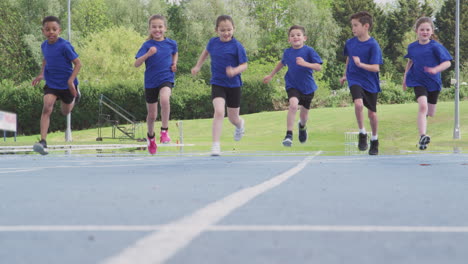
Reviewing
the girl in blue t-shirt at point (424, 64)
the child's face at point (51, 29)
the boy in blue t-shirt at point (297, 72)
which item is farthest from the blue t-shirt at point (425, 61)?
the child's face at point (51, 29)

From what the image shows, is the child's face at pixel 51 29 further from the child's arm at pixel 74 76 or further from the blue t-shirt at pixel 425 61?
the blue t-shirt at pixel 425 61

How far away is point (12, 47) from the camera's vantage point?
7094cm

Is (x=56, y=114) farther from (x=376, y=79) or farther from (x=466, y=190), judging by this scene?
(x=466, y=190)

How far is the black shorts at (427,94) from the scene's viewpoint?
11.9m

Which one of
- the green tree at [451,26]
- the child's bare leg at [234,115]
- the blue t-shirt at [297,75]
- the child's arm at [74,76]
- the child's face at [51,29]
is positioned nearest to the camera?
the child's arm at [74,76]

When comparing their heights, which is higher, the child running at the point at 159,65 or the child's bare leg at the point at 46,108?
the child running at the point at 159,65

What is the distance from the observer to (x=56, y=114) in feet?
161

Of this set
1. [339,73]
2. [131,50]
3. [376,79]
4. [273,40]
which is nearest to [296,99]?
[376,79]

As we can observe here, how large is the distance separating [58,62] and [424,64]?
19.6 feet

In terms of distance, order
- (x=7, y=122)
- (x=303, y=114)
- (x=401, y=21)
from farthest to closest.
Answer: (x=401, y=21), (x=7, y=122), (x=303, y=114)

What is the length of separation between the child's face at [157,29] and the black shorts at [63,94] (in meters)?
1.62

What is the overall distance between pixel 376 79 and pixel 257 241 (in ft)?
29.5

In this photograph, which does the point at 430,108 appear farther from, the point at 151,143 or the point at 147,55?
the point at 147,55

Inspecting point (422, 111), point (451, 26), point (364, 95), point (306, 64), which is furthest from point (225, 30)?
point (451, 26)
